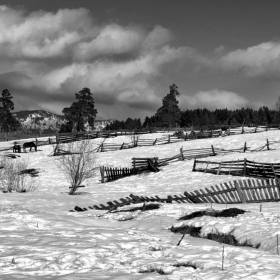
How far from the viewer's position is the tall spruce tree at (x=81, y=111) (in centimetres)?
6412

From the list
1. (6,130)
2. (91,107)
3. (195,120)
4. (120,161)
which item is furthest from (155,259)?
(195,120)

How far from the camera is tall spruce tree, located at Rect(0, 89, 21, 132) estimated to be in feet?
225

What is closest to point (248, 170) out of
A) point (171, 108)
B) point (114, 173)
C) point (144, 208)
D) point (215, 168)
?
point (215, 168)

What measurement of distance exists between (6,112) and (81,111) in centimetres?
1813

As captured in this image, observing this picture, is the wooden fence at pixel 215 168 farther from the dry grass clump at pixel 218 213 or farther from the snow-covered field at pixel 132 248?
the dry grass clump at pixel 218 213

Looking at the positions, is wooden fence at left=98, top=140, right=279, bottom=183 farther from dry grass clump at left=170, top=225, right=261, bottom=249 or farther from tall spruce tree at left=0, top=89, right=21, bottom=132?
tall spruce tree at left=0, top=89, right=21, bottom=132

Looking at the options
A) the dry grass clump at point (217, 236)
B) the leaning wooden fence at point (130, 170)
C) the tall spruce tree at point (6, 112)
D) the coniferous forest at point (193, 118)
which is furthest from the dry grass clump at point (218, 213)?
the tall spruce tree at point (6, 112)

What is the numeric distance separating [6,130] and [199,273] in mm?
72912

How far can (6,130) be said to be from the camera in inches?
2763

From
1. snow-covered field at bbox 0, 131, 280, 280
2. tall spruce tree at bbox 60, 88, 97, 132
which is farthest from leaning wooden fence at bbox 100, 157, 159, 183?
tall spruce tree at bbox 60, 88, 97, 132

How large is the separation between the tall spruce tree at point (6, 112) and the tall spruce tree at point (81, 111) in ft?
47.2

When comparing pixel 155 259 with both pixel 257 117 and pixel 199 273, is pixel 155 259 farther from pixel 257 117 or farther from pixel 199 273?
pixel 257 117

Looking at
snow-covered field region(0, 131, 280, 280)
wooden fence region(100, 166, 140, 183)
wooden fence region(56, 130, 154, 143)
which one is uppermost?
wooden fence region(56, 130, 154, 143)

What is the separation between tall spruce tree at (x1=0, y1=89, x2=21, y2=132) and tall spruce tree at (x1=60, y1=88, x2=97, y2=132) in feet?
47.2
